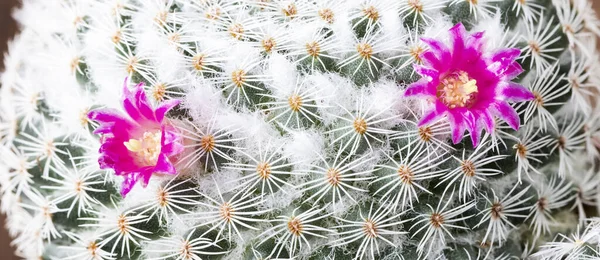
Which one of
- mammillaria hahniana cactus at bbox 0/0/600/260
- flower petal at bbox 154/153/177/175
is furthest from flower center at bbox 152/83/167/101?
flower petal at bbox 154/153/177/175

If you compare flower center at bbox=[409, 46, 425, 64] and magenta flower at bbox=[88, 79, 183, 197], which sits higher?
flower center at bbox=[409, 46, 425, 64]

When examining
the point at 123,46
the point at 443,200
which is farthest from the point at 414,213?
the point at 123,46

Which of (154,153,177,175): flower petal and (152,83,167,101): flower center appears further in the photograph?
(152,83,167,101): flower center

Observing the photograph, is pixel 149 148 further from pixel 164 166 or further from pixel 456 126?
pixel 456 126

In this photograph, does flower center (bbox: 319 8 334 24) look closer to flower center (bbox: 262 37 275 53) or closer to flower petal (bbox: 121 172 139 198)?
flower center (bbox: 262 37 275 53)

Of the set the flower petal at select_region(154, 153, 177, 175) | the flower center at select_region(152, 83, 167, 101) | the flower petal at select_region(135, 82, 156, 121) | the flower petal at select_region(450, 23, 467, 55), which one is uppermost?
the flower petal at select_region(450, 23, 467, 55)

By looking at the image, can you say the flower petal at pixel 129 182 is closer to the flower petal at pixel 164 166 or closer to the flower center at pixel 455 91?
the flower petal at pixel 164 166
